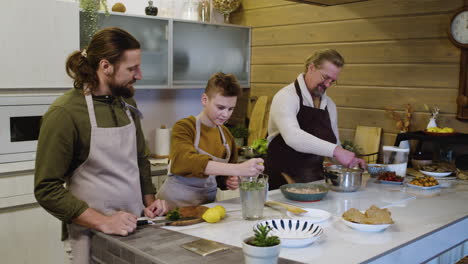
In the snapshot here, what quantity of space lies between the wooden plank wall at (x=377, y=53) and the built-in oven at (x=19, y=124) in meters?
1.97

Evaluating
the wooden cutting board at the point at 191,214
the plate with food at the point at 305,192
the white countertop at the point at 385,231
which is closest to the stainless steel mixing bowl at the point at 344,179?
the white countertop at the point at 385,231

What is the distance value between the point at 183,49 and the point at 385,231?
2.56 metres

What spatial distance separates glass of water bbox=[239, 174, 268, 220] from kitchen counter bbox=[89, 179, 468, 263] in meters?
0.04

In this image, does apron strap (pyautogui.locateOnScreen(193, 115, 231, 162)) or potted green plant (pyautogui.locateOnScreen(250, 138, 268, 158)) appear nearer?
apron strap (pyautogui.locateOnScreen(193, 115, 231, 162))

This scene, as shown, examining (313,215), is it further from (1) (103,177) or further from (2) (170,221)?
(1) (103,177)

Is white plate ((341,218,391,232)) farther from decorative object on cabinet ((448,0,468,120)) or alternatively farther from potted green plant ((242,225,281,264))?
decorative object on cabinet ((448,0,468,120))

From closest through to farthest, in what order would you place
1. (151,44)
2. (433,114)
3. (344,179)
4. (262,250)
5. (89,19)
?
(262,250), (344,179), (433,114), (89,19), (151,44)

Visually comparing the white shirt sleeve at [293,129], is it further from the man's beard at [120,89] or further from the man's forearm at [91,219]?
the man's forearm at [91,219]

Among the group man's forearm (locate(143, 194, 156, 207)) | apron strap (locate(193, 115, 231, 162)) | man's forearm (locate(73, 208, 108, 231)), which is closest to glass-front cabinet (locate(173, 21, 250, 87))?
apron strap (locate(193, 115, 231, 162))

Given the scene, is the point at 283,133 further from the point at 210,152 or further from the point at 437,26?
the point at 437,26

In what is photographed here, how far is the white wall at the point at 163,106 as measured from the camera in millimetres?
4031

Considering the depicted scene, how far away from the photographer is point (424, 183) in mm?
2447

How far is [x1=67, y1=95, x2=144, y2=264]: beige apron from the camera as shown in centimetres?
169

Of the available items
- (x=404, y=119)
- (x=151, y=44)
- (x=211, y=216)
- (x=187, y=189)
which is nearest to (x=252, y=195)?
(x=211, y=216)
